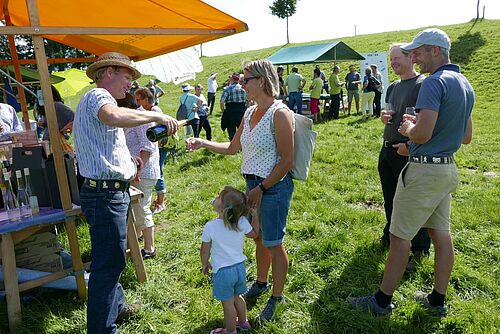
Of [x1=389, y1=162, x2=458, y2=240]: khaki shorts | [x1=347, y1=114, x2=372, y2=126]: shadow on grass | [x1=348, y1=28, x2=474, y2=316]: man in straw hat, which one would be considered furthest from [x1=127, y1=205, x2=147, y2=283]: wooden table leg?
[x1=347, y1=114, x2=372, y2=126]: shadow on grass

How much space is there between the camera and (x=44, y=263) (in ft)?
11.8

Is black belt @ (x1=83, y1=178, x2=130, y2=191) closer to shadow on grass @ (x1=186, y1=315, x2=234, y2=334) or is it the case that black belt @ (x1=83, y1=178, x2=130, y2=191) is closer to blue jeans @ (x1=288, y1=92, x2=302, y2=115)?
shadow on grass @ (x1=186, y1=315, x2=234, y2=334)

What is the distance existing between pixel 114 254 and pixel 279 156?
4.29 ft

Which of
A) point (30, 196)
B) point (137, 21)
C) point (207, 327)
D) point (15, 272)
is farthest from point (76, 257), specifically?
point (137, 21)

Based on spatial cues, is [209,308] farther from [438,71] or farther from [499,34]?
[499,34]

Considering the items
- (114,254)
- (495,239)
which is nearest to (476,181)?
(495,239)

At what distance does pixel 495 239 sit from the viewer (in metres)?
4.21

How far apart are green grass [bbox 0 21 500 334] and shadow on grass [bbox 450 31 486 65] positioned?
1667 cm

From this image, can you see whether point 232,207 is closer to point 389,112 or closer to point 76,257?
point 76,257

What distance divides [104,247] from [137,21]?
7.99ft

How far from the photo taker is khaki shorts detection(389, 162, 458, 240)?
9.02ft

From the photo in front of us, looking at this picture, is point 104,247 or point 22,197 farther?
point 22,197

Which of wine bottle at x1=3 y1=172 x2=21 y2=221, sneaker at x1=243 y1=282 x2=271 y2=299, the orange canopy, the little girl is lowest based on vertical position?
sneaker at x1=243 y1=282 x2=271 y2=299

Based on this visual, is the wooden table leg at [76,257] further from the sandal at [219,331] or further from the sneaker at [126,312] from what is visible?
the sandal at [219,331]
